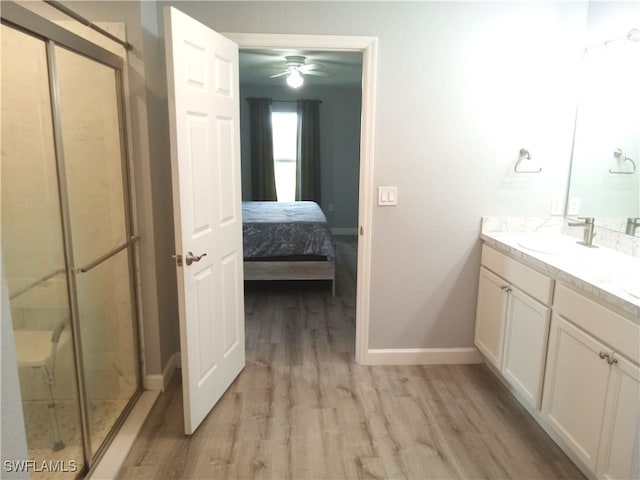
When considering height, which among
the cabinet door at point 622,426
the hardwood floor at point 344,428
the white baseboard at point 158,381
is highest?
the cabinet door at point 622,426

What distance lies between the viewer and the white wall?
7.96 ft

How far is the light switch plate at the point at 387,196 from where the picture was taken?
8.56ft

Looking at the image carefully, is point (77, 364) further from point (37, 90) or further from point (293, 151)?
point (293, 151)

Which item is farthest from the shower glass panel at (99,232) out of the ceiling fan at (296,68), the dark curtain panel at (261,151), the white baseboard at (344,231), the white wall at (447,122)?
the white baseboard at (344,231)

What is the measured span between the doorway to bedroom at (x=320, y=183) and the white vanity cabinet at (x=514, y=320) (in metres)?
0.89

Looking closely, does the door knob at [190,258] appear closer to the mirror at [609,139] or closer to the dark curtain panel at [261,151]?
the mirror at [609,139]

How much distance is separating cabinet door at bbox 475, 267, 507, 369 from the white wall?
79 millimetres

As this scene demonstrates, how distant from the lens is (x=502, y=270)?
2443 millimetres

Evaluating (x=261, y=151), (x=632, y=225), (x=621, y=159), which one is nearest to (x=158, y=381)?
(x=632, y=225)

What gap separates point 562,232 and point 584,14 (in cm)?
129

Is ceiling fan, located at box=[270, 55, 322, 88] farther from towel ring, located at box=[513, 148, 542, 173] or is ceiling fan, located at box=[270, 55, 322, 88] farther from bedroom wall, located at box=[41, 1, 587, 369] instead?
towel ring, located at box=[513, 148, 542, 173]

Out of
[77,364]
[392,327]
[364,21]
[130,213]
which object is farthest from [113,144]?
[392,327]

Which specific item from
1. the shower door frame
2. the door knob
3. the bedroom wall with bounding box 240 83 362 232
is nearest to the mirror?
the door knob

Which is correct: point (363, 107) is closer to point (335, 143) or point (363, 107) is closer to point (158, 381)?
point (158, 381)
